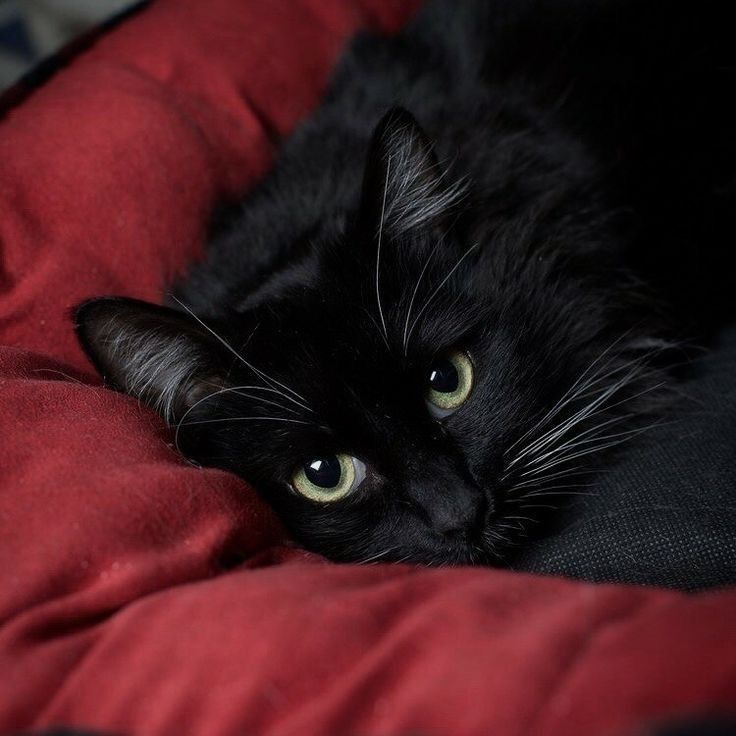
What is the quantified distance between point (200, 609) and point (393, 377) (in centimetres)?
49

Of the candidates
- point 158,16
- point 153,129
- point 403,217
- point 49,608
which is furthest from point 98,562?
point 158,16

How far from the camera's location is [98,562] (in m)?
0.85

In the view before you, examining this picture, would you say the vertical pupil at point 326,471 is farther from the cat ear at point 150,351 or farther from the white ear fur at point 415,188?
the white ear fur at point 415,188

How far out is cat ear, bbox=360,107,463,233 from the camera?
1193mm

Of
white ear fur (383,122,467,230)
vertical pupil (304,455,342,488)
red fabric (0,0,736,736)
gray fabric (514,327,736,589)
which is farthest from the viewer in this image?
white ear fur (383,122,467,230)

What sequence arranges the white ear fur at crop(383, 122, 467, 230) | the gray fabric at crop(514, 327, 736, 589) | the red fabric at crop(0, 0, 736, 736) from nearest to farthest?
1. the red fabric at crop(0, 0, 736, 736)
2. the gray fabric at crop(514, 327, 736, 589)
3. the white ear fur at crop(383, 122, 467, 230)

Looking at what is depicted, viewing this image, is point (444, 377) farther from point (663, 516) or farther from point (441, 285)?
point (663, 516)

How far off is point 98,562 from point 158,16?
1.51m

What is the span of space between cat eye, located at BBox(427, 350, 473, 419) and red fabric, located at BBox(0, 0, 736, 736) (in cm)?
30

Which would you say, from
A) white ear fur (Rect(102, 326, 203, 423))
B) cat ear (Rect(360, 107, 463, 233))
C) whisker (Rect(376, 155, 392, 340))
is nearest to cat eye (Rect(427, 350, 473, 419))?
whisker (Rect(376, 155, 392, 340))

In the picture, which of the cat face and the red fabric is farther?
the cat face

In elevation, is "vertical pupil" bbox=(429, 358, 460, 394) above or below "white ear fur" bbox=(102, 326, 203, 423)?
below

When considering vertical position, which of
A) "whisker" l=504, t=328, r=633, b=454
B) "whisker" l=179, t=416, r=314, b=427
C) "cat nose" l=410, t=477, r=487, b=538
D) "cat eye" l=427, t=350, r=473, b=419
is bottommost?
"whisker" l=504, t=328, r=633, b=454

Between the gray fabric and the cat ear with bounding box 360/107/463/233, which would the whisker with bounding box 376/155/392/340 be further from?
the gray fabric
